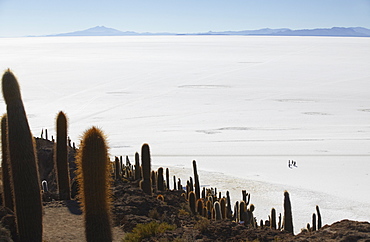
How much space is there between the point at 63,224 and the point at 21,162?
2.57 meters

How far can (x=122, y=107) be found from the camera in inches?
1206

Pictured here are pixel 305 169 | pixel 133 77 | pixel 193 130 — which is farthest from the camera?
pixel 133 77

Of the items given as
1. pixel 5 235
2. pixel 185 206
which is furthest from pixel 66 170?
pixel 5 235

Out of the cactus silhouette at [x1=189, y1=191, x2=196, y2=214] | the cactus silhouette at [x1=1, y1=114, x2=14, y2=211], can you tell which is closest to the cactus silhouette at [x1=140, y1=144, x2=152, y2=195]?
the cactus silhouette at [x1=189, y1=191, x2=196, y2=214]

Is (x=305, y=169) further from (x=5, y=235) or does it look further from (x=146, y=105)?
(x=146, y=105)

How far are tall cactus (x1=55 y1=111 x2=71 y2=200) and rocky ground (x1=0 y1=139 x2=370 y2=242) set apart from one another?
314mm

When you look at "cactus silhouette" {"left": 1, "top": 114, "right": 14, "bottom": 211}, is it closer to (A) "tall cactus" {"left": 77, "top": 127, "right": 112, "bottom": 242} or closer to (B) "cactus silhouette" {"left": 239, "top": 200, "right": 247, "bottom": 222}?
(A) "tall cactus" {"left": 77, "top": 127, "right": 112, "bottom": 242}

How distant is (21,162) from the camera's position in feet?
21.2

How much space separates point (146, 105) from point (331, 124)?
12.3 metres

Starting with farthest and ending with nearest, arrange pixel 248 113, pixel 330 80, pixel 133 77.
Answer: pixel 133 77
pixel 330 80
pixel 248 113

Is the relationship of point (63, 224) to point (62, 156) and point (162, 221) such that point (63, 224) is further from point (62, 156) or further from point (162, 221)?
point (162, 221)

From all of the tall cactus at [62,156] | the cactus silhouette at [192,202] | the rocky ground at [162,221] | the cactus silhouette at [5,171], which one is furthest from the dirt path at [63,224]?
the cactus silhouette at [192,202]

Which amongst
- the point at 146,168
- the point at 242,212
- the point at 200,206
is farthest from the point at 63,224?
the point at 242,212

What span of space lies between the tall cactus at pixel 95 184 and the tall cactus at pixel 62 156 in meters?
3.26
